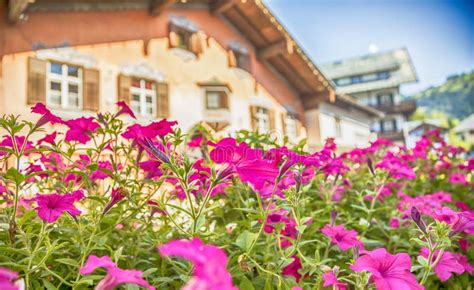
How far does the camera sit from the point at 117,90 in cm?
637

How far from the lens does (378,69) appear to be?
24.9m

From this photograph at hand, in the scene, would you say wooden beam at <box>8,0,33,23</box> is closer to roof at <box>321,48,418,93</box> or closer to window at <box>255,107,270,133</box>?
window at <box>255,107,270,133</box>

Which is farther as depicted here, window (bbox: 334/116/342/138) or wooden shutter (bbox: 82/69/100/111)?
window (bbox: 334/116/342/138)

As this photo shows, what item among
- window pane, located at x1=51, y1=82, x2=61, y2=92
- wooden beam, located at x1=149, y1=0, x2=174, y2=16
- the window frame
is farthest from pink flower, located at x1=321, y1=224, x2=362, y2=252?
wooden beam, located at x1=149, y1=0, x2=174, y2=16

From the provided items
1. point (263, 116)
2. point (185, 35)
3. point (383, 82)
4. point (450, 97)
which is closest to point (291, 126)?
point (263, 116)

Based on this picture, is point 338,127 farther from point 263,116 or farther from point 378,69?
point 378,69

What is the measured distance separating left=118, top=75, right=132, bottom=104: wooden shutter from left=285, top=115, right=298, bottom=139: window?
15.4 ft

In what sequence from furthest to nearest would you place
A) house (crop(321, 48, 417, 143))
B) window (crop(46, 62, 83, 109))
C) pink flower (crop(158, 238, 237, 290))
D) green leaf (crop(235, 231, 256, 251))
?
house (crop(321, 48, 417, 143)) → window (crop(46, 62, 83, 109)) → green leaf (crop(235, 231, 256, 251)) → pink flower (crop(158, 238, 237, 290))

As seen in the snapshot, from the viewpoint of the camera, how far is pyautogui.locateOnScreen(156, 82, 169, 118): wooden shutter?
22.9 feet

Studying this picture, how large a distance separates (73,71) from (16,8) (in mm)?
1239

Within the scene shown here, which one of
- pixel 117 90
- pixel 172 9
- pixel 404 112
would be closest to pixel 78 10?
pixel 117 90

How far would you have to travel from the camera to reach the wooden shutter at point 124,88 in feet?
20.9

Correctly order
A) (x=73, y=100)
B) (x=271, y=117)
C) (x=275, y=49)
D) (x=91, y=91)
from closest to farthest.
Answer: (x=73, y=100) → (x=91, y=91) → (x=275, y=49) → (x=271, y=117)

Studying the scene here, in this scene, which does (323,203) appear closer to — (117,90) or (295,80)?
(117,90)
